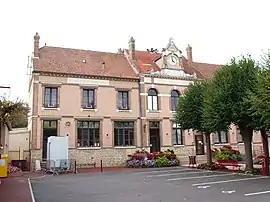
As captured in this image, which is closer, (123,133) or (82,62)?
(123,133)

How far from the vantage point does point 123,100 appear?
29.2 m

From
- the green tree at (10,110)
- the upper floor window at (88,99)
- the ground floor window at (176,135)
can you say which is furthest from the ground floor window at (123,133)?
the green tree at (10,110)

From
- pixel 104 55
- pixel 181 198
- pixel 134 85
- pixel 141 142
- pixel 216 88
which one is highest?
pixel 104 55

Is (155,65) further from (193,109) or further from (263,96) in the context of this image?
(263,96)

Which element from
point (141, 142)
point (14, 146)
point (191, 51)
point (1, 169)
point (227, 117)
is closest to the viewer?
point (227, 117)

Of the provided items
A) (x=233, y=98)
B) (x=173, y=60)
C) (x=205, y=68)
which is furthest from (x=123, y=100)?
(x=233, y=98)

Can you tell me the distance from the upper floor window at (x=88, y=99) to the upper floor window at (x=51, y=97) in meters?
2.38

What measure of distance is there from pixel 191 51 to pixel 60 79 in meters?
15.9

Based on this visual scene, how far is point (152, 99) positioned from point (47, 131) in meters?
9.98

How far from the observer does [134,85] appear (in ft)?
97.0

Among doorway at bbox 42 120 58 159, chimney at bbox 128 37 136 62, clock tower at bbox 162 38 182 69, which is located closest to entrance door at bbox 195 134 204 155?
clock tower at bbox 162 38 182 69

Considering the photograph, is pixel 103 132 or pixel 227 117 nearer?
pixel 227 117

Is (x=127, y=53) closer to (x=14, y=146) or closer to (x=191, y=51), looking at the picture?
(x=191, y=51)

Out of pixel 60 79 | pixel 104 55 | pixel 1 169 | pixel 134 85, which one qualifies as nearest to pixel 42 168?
pixel 1 169
